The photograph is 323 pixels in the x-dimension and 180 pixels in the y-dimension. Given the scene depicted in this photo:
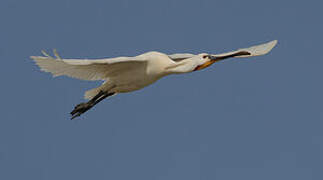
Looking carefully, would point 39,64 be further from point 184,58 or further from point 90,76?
point 184,58

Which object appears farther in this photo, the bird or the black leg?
the black leg

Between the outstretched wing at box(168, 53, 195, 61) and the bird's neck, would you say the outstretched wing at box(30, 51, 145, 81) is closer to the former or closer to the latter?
the bird's neck

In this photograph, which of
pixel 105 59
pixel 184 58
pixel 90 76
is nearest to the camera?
pixel 105 59

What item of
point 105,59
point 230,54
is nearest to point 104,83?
point 105,59

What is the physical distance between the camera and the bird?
18469 mm

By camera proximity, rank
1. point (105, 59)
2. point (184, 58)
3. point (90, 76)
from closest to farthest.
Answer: point (105, 59)
point (90, 76)
point (184, 58)

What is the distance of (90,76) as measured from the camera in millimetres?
19453

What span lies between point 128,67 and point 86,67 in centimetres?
90

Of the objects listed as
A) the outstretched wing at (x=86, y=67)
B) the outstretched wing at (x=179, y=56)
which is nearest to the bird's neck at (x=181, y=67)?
the outstretched wing at (x=86, y=67)

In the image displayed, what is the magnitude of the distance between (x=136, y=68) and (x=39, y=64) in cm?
205

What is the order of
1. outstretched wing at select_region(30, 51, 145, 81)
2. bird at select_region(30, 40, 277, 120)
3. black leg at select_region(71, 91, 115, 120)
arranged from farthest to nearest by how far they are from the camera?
black leg at select_region(71, 91, 115, 120)
outstretched wing at select_region(30, 51, 145, 81)
bird at select_region(30, 40, 277, 120)

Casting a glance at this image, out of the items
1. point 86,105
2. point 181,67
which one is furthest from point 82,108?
point 181,67

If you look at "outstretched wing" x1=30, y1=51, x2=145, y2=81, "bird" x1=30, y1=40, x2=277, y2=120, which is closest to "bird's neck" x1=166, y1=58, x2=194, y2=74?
"bird" x1=30, y1=40, x2=277, y2=120

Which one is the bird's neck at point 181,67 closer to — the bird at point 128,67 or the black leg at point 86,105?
the bird at point 128,67
